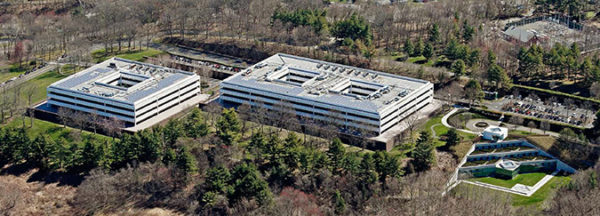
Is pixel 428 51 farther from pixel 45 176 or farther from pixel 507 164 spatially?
pixel 45 176

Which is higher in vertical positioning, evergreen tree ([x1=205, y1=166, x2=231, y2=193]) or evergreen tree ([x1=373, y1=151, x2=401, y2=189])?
evergreen tree ([x1=373, y1=151, x2=401, y2=189])

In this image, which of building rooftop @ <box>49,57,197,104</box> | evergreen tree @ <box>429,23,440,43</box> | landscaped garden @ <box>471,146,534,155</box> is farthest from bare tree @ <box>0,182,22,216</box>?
evergreen tree @ <box>429,23,440,43</box>

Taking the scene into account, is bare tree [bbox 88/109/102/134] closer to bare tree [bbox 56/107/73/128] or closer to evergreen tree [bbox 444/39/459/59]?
bare tree [bbox 56/107/73/128]

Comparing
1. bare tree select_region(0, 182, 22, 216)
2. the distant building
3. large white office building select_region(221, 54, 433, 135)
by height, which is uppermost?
large white office building select_region(221, 54, 433, 135)

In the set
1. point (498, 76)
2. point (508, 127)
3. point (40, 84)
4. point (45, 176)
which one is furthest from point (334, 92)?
point (40, 84)

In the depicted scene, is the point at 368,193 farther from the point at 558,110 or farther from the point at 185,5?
the point at 185,5

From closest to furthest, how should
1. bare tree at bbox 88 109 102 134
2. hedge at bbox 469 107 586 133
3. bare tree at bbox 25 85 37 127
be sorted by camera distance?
hedge at bbox 469 107 586 133
bare tree at bbox 88 109 102 134
bare tree at bbox 25 85 37 127

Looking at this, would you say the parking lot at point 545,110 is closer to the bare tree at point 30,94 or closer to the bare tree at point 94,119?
the bare tree at point 94,119

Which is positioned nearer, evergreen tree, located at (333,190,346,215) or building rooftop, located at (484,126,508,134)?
evergreen tree, located at (333,190,346,215)
